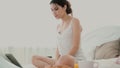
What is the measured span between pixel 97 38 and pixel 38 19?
841mm

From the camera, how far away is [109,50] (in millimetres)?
2787

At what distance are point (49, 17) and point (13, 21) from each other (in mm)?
443

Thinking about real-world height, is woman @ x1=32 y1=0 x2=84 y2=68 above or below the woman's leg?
above

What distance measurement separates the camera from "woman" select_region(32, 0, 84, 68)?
2283mm

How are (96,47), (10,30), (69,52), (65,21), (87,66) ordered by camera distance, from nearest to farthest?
(87,66) < (69,52) < (65,21) < (96,47) < (10,30)

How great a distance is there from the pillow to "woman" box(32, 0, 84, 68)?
1.69 ft

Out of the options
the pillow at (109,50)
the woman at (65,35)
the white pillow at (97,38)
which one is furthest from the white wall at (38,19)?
the woman at (65,35)

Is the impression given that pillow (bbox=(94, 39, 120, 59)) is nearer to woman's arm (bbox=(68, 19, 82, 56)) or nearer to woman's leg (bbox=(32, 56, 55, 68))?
woman's arm (bbox=(68, 19, 82, 56))

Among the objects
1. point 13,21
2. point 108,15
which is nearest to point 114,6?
point 108,15

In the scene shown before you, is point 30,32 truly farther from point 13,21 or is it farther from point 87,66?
point 87,66

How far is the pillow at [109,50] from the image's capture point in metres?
2.76

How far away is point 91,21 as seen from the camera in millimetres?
3539

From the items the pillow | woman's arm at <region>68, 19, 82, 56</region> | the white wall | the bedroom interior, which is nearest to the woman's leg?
woman's arm at <region>68, 19, 82, 56</region>

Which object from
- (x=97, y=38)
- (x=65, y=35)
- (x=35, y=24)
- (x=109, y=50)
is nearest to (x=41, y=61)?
(x=65, y=35)
